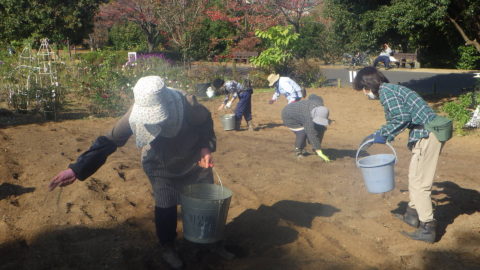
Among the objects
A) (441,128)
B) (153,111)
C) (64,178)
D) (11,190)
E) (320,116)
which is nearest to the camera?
(153,111)

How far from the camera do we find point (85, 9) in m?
26.8

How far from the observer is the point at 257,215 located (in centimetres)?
561

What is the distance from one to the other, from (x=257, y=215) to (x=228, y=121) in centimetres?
581

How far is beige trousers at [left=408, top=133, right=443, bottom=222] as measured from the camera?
4758mm

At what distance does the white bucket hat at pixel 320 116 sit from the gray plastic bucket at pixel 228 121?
3587 mm

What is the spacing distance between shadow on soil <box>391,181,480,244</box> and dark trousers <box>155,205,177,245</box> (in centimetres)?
255

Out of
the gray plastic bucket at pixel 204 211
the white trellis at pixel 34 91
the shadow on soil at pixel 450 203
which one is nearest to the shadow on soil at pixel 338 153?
the shadow on soil at pixel 450 203

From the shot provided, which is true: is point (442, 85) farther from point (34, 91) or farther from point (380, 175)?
point (380, 175)

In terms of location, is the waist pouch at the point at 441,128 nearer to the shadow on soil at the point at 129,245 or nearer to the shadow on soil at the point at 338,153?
the shadow on soil at the point at 129,245

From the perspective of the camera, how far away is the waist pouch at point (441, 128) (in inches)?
180

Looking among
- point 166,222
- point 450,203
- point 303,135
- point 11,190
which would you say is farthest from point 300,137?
point 166,222

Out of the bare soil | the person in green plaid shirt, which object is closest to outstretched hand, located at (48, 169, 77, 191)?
the bare soil

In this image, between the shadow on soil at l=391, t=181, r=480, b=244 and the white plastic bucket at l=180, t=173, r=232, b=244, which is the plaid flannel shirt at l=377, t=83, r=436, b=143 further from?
the white plastic bucket at l=180, t=173, r=232, b=244

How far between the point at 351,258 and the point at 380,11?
415 inches
